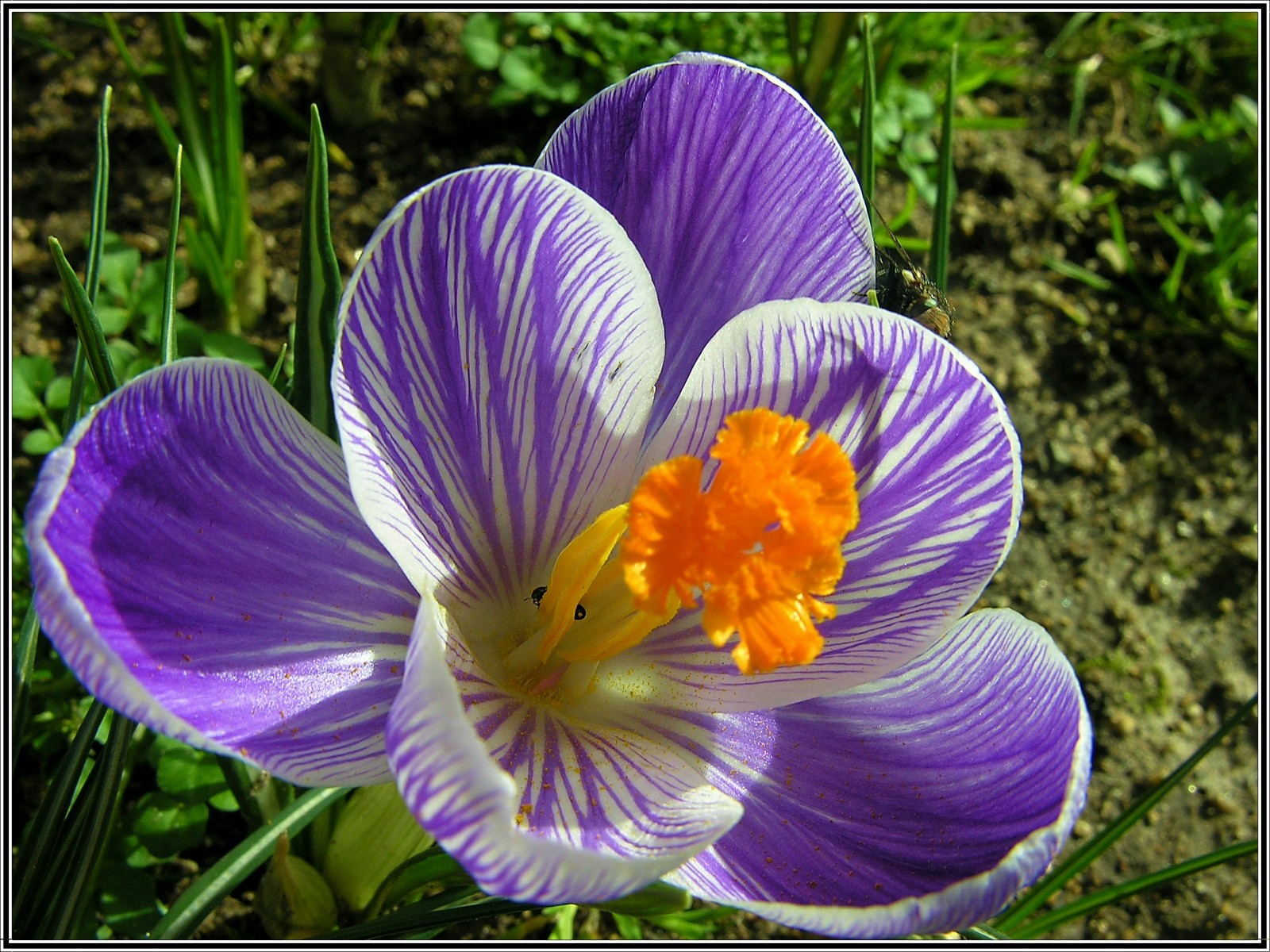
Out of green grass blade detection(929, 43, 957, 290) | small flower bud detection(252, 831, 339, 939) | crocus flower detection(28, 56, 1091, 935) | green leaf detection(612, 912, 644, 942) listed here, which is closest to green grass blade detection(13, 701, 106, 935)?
small flower bud detection(252, 831, 339, 939)

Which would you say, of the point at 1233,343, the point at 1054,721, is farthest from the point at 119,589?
the point at 1233,343

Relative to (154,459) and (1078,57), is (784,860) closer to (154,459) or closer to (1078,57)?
(154,459)

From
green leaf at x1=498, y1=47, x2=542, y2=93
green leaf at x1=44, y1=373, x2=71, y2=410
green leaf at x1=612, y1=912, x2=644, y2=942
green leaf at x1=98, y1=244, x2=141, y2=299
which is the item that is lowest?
green leaf at x1=612, y1=912, x2=644, y2=942

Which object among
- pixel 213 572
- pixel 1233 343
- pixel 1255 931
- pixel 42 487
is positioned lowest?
pixel 1255 931

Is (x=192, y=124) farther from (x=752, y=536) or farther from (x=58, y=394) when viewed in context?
(x=752, y=536)

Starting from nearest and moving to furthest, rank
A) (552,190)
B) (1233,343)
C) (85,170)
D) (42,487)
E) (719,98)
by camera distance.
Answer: (42,487), (552,190), (719,98), (85,170), (1233,343)

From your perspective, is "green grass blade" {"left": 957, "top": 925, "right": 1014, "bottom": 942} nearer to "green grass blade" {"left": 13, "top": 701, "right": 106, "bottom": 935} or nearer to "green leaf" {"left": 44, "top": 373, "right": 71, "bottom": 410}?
"green grass blade" {"left": 13, "top": 701, "right": 106, "bottom": 935}

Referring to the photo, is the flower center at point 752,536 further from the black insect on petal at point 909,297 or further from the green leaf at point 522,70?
the green leaf at point 522,70

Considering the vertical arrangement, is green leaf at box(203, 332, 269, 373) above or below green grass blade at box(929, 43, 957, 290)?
below
